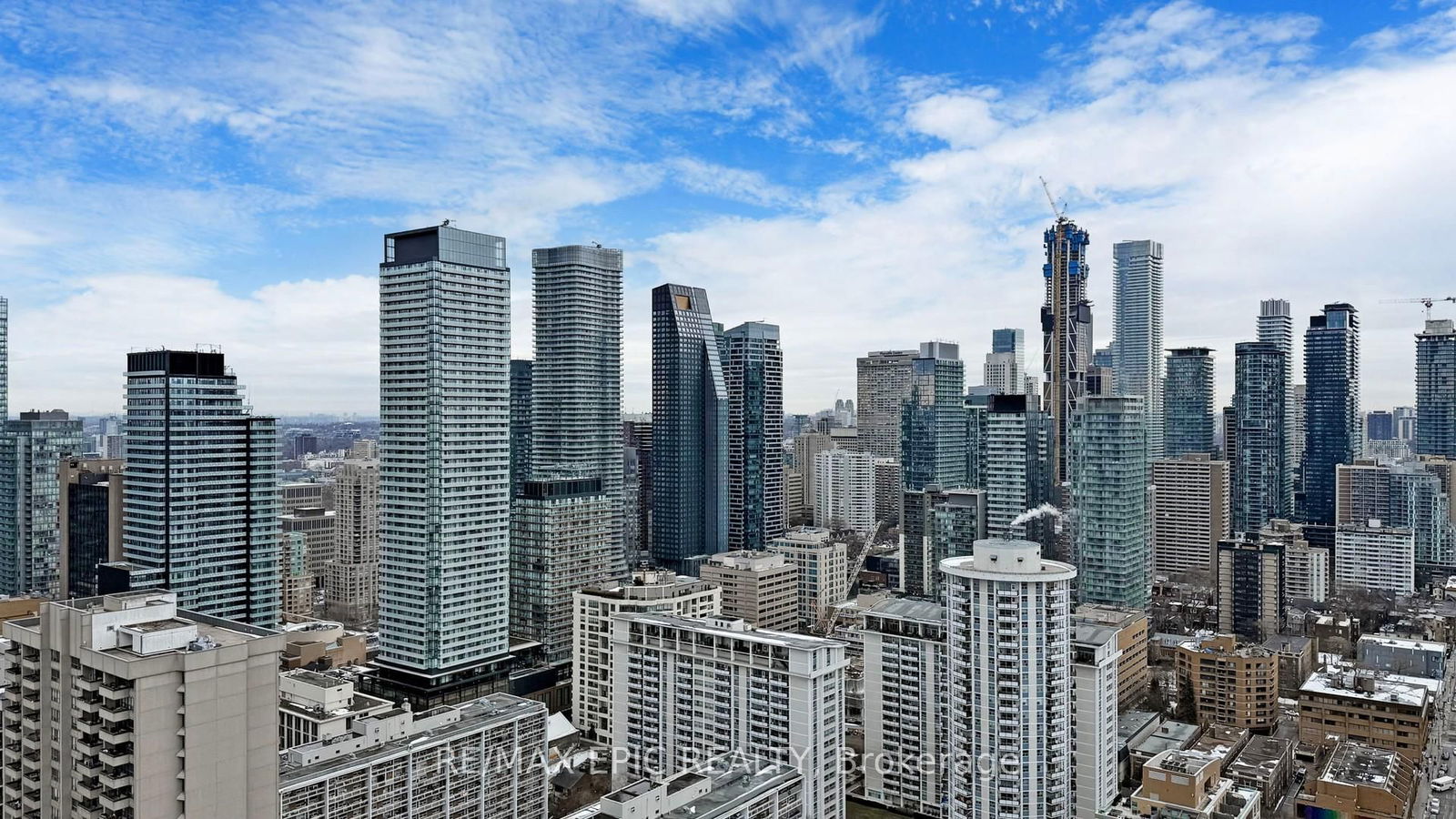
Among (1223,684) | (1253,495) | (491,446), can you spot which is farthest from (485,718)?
(1253,495)

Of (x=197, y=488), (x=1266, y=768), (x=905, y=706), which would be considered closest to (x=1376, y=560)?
(x=1266, y=768)

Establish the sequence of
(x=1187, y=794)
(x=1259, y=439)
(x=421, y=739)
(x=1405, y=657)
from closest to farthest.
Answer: (x=421, y=739), (x=1187, y=794), (x=1405, y=657), (x=1259, y=439)

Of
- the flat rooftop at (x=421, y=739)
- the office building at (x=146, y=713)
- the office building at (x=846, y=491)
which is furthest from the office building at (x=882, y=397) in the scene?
the office building at (x=146, y=713)

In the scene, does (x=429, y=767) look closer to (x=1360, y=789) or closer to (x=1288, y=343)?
(x=1360, y=789)

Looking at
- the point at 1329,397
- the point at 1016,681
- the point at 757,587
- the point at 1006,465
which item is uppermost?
the point at 1329,397

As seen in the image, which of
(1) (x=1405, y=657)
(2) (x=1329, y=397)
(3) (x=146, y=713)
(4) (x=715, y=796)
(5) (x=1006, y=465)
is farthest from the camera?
(2) (x=1329, y=397)

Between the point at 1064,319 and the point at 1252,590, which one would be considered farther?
the point at 1064,319

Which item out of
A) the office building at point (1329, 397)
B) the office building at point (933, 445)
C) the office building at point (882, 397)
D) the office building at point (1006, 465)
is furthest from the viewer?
the office building at point (882, 397)

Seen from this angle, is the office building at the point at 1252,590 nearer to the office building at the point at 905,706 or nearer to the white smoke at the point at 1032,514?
the white smoke at the point at 1032,514
